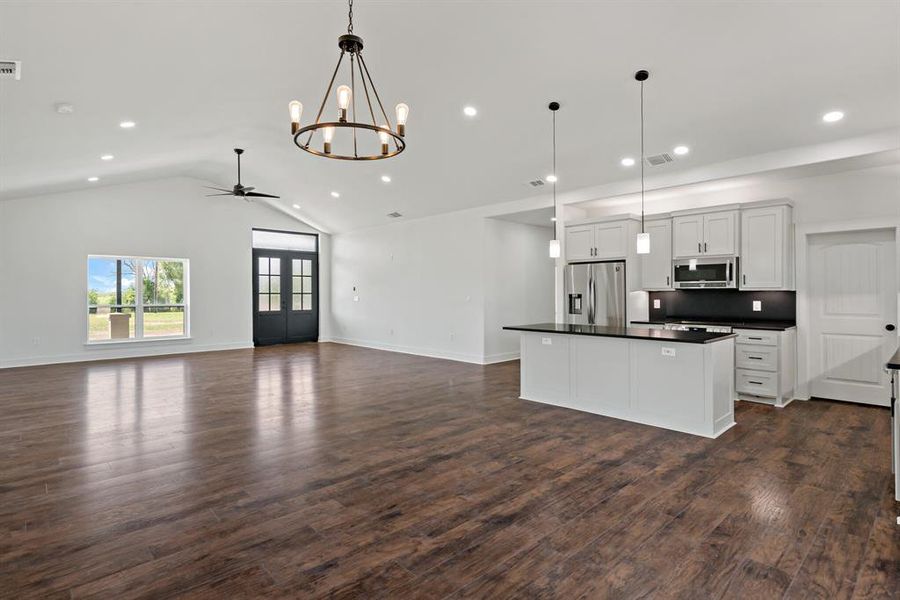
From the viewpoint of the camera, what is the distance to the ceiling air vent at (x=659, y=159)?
5637 millimetres

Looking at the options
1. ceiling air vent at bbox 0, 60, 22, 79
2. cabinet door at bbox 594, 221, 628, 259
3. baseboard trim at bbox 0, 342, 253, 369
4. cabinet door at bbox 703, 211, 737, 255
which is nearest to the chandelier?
ceiling air vent at bbox 0, 60, 22, 79

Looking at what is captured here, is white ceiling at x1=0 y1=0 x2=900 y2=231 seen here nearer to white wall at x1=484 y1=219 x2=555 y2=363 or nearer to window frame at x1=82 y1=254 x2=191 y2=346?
white wall at x1=484 y1=219 x2=555 y2=363

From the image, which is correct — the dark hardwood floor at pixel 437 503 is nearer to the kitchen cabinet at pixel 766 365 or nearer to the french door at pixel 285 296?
the kitchen cabinet at pixel 766 365

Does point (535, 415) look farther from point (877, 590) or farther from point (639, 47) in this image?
point (639, 47)

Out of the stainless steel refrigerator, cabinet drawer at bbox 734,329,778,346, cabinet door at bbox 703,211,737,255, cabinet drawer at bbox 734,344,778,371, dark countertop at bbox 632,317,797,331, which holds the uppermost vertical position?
cabinet door at bbox 703,211,737,255

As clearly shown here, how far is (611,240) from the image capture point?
6.77 meters

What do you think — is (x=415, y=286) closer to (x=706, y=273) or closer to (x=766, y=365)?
(x=706, y=273)

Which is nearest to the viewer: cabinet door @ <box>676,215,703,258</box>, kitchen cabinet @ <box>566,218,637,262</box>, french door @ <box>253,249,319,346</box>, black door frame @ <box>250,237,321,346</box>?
cabinet door @ <box>676,215,703,258</box>

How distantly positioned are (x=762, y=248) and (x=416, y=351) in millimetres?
6272

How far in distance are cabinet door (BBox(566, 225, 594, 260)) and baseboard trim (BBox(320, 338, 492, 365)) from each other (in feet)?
8.12

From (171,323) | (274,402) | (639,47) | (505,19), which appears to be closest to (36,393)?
(274,402)

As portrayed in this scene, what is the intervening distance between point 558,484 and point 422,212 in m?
6.87

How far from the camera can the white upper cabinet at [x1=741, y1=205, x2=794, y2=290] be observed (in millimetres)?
5500

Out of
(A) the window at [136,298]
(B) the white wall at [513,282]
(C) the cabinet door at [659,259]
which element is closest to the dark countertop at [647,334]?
(C) the cabinet door at [659,259]
